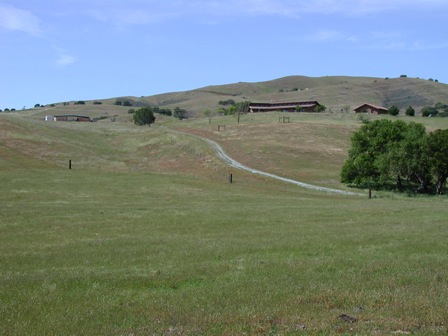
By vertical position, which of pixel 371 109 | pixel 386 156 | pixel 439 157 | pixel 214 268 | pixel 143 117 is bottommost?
pixel 214 268

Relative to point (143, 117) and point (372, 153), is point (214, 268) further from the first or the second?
point (143, 117)

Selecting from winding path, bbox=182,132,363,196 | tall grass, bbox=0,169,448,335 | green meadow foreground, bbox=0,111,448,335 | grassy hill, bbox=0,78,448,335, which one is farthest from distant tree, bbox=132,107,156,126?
tall grass, bbox=0,169,448,335

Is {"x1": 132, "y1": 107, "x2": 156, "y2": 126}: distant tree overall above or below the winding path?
above

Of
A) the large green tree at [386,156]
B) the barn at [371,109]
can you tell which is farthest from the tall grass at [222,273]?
the barn at [371,109]

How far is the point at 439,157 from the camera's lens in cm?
6738

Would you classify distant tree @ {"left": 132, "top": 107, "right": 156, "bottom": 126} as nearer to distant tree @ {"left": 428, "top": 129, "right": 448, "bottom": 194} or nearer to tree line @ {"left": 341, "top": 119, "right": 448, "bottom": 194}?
tree line @ {"left": 341, "top": 119, "right": 448, "bottom": 194}

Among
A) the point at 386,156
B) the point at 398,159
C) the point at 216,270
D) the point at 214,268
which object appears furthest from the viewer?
the point at 386,156

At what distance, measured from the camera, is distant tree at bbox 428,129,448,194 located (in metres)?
67.1

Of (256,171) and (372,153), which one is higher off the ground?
(372,153)

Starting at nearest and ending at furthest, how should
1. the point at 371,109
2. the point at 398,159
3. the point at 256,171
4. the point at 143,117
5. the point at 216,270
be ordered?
the point at 216,270 → the point at 398,159 → the point at 256,171 → the point at 143,117 → the point at 371,109

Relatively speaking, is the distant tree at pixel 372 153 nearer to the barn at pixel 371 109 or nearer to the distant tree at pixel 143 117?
the distant tree at pixel 143 117

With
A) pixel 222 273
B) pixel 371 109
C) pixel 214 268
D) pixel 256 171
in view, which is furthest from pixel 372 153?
pixel 371 109

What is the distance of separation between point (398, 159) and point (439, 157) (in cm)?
485

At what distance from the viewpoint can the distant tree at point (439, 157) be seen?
6712cm
